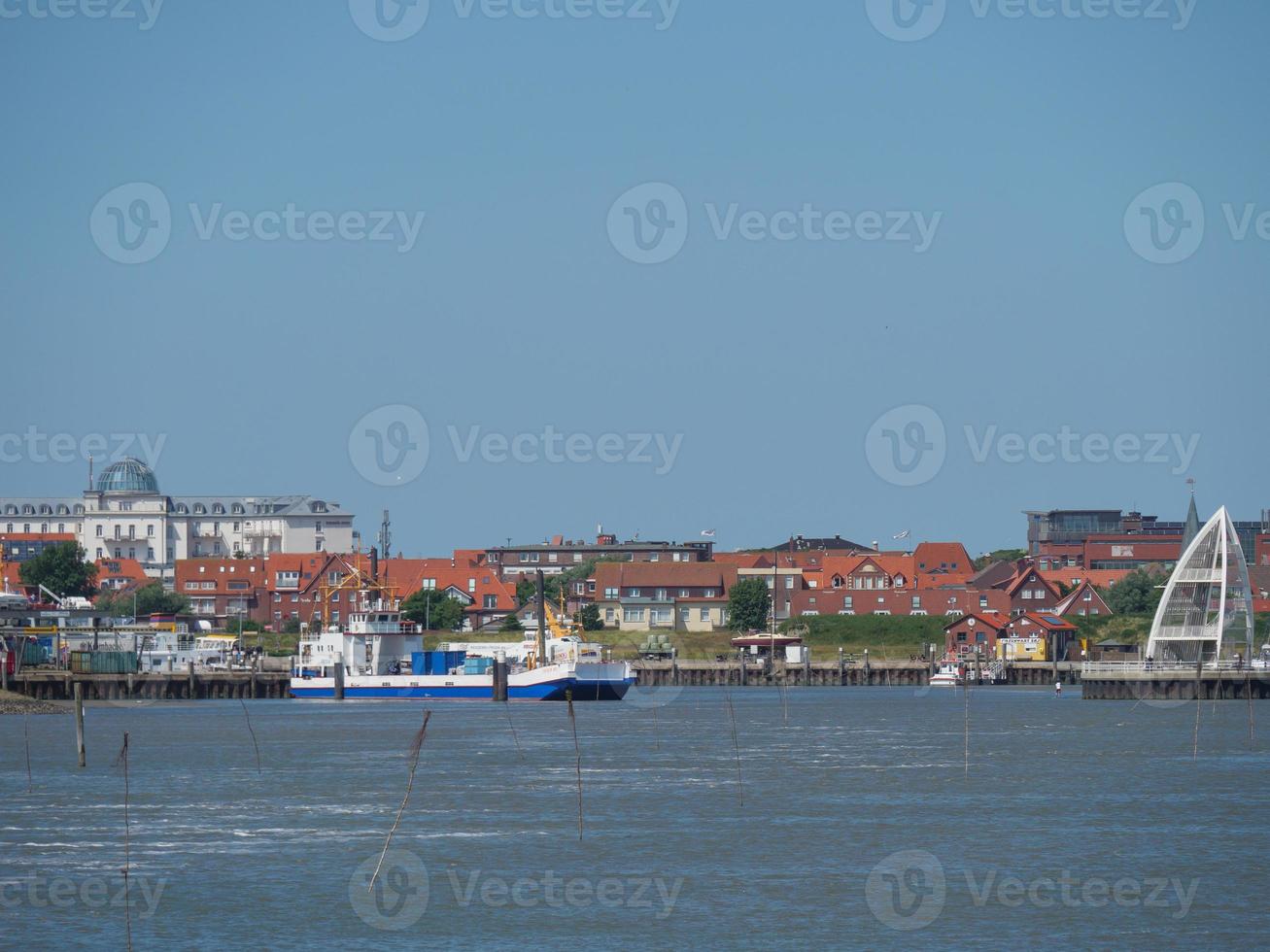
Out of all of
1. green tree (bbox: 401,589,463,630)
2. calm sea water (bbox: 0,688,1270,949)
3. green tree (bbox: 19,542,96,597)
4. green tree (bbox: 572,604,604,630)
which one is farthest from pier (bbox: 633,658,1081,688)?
green tree (bbox: 19,542,96,597)

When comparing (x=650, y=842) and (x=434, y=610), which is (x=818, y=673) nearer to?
(x=434, y=610)

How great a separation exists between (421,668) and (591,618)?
47.1m

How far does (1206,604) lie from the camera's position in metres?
98.6

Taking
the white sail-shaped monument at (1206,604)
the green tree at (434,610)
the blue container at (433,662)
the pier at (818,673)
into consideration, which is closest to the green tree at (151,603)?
the green tree at (434,610)

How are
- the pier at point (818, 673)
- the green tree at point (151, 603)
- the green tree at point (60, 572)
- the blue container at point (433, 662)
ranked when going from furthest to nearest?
the green tree at point (151, 603) → the green tree at point (60, 572) → the pier at point (818, 673) → the blue container at point (433, 662)

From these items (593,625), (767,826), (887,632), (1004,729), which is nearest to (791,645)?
(887,632)

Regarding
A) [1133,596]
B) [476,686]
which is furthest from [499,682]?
[1133,596]

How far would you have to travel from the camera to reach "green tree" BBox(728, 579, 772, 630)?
150 metres

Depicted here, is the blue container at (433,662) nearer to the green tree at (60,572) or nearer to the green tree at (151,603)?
the green tree at (151,603)

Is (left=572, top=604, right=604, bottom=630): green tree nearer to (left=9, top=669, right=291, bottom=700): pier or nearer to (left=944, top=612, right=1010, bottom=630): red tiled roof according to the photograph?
(left=944, top=612, right=1010, bottom=630): red tiled roof

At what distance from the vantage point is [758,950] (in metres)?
29.2

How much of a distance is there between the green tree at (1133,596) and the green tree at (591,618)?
125 feet

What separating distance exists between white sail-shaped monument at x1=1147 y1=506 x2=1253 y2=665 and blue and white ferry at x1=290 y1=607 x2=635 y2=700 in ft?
87.6

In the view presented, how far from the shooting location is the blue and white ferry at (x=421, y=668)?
328 ft
